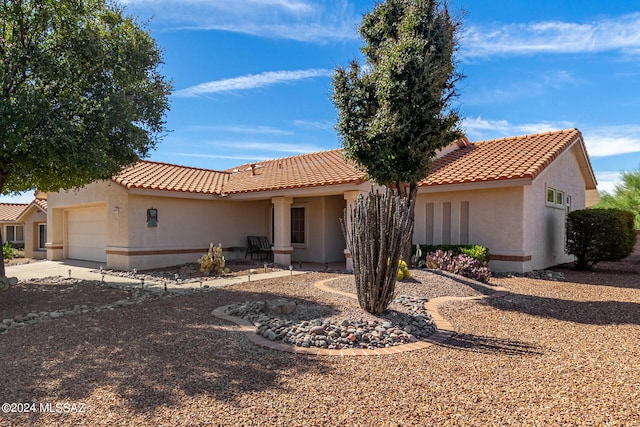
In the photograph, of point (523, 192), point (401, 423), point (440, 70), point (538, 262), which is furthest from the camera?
point (538, 262)

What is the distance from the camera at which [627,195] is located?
2453 centimetres

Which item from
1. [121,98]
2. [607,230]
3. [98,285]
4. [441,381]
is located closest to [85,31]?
[121,98]

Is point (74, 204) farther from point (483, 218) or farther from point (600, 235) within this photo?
point (600, 235)

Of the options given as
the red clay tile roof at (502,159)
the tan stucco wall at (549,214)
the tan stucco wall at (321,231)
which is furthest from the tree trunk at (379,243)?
the tan stucco wall at (321,231)

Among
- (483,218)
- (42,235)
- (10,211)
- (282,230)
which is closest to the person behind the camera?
(483,218)

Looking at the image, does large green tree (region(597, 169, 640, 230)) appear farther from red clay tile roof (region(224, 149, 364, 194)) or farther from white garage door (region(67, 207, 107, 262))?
white garage door (region(67, 207, 107, 262))

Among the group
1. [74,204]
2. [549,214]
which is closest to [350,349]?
[549,214]

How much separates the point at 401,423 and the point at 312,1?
394 inches

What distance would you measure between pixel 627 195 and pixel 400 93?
2289 cm

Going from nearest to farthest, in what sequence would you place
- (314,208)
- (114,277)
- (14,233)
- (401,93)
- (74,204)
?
(401,93), (114,277), (314,208), (74,204), (14,233)

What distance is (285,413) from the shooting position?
3393mm

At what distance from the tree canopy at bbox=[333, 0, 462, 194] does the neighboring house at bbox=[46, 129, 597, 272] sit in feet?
7.06

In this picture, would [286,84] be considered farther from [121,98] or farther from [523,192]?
[523,192]

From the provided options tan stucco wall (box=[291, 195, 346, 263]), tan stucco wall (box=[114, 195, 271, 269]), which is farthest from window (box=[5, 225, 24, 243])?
tan stucco wall (box=[291, 195, 346, 263])
